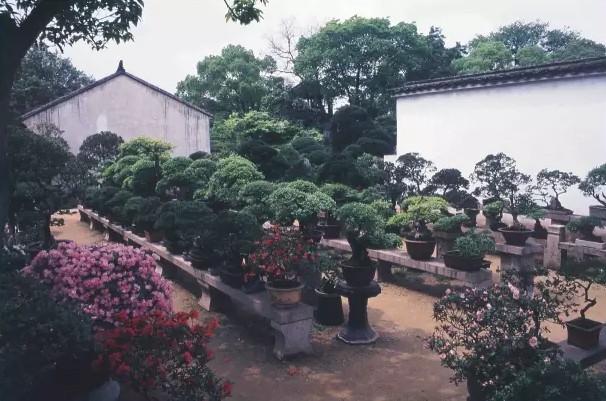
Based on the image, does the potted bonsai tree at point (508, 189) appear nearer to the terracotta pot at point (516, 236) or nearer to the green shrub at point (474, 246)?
the terracotta pot at point (516, 236)

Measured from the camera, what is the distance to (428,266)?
7754mm

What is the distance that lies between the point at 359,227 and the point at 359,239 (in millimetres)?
153

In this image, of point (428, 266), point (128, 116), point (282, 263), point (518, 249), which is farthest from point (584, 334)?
point (128, 116)

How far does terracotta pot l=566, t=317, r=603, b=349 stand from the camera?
502cm

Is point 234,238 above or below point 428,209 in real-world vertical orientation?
below

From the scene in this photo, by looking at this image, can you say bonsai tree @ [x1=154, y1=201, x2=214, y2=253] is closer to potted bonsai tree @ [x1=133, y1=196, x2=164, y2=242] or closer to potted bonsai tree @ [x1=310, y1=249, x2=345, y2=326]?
potted bonsai tree @ [x1=133, y1=196, x2=164, y2=242]

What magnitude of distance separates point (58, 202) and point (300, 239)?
12.5ft

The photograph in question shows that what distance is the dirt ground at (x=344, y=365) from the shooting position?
15.9 feet

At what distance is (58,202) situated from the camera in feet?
23.4

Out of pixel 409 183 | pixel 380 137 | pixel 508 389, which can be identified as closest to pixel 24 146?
pixel 508 389

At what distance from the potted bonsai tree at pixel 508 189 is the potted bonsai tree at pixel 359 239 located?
361cm

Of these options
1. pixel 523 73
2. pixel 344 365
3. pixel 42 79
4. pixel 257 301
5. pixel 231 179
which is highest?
pixel 42 79

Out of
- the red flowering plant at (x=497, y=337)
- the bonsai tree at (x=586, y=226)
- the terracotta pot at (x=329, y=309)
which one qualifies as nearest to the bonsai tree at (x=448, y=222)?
the bonsai tree at (x=586, y=226)

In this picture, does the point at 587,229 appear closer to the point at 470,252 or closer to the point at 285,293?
the point at 470,252
